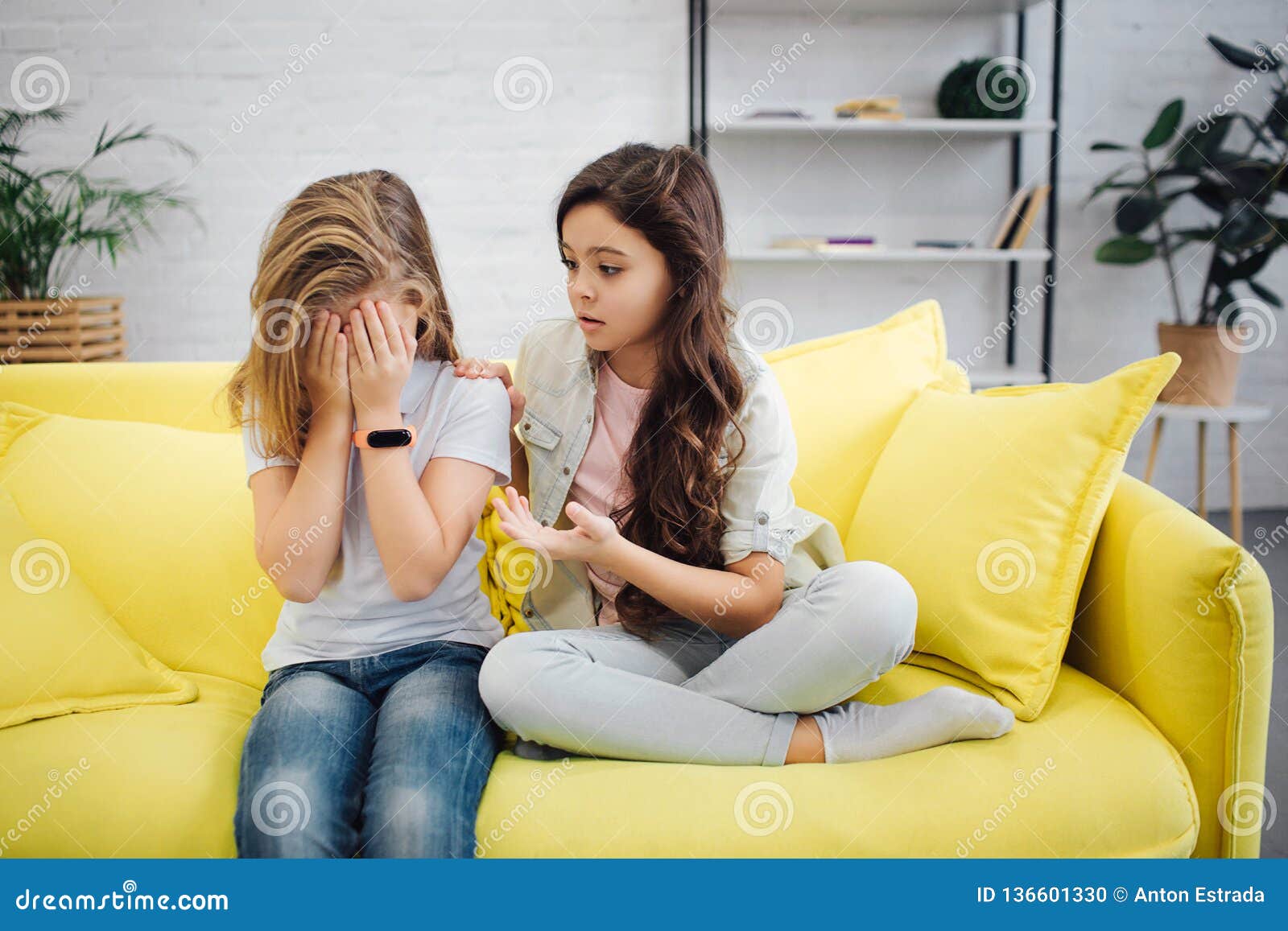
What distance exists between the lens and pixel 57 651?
127cm

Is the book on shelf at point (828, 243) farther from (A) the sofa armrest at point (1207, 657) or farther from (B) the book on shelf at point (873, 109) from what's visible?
(A) the sofa armrest at point (1207, 657)

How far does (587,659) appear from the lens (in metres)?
1.22

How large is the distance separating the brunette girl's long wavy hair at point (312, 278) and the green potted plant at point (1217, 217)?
2521 millimetres

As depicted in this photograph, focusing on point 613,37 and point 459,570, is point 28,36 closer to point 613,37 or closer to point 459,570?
point 613,37

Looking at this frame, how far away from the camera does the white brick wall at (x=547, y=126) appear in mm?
2965

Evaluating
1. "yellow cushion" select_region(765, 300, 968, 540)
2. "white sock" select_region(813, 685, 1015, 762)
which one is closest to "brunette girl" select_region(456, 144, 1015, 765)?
"white sock" select_region(813, 685, 1015, 762)

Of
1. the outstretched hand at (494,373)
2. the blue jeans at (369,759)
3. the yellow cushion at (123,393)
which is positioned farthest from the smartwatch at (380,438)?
the yellow cushion at (123,393)

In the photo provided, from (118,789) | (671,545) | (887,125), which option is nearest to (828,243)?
(887,125)

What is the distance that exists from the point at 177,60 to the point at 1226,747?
126 inches

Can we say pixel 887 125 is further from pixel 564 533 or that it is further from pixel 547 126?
pixel 564 533

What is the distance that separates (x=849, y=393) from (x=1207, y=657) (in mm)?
664

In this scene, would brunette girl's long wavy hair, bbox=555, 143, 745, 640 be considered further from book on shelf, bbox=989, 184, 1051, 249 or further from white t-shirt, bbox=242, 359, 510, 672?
book on shelf, bbox=989, 184, 1051, 249
